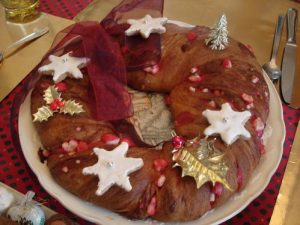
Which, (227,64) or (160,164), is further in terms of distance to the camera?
(227,64)

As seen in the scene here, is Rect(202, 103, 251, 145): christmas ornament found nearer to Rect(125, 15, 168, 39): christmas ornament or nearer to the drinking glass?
Rect(125, 15, 168, 39): christmas ornament

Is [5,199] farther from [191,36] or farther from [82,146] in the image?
[191,36]

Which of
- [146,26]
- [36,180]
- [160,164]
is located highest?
[146,26]

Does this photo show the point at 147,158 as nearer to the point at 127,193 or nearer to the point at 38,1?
the point at 127,193

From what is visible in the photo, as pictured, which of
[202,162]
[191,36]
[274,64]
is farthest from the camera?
[274,64]

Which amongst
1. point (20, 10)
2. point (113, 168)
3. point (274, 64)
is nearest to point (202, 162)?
point (113, 168)

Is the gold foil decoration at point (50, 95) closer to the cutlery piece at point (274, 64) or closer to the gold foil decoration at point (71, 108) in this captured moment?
the gold foil decoration at point (71, 108)

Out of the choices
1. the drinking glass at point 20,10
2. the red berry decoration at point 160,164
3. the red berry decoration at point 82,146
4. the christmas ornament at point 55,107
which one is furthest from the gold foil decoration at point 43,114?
the drinking glass at point 20,10

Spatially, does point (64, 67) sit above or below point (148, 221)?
above

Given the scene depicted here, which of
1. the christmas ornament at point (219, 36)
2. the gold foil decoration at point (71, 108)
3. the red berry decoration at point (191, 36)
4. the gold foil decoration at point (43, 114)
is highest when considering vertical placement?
the christmas ornament at point (219, 36)
